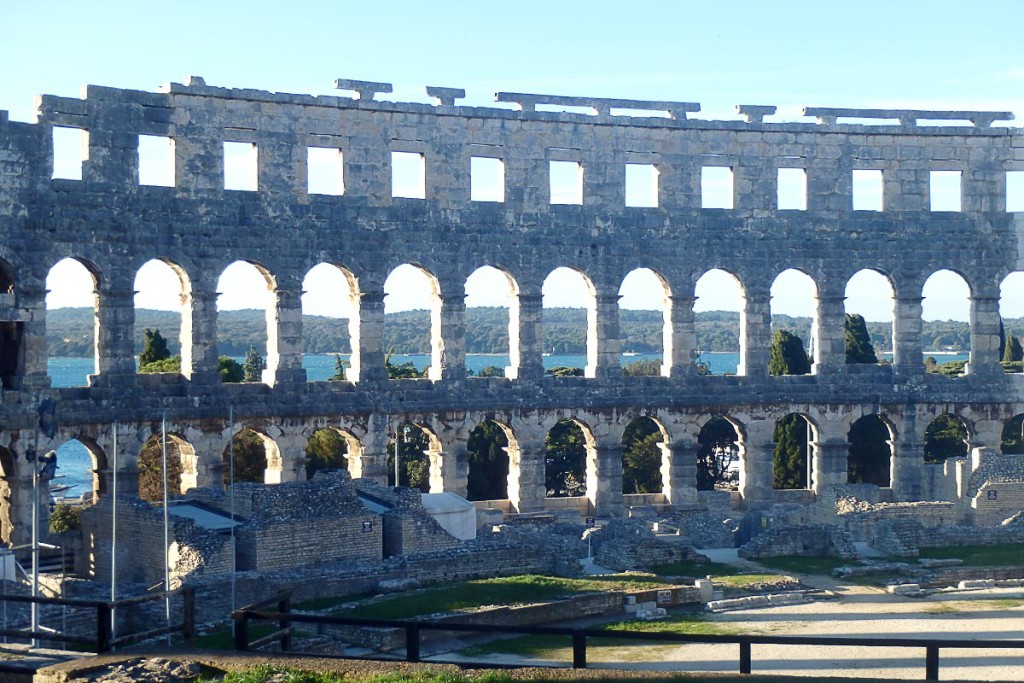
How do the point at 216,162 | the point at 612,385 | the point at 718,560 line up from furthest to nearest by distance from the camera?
the point at 612,385, the point at 216,162, the point at 718,560

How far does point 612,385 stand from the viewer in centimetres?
3862

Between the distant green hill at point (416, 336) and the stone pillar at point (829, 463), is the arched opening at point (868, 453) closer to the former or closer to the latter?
the stone pillar at point (829, 463)

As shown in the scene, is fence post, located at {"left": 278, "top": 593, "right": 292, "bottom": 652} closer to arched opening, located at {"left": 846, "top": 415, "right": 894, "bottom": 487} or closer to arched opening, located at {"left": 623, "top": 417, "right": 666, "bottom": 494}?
arched opening, located at {"left": 846, "top": 415, "right": 894, "bottom": 487}

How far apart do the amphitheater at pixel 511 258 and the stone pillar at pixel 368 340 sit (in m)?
0.07

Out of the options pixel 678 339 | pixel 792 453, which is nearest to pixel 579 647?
pixel 678 339

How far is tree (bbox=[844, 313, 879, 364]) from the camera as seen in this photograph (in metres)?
54.1

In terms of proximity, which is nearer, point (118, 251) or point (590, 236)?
point (118, 251)

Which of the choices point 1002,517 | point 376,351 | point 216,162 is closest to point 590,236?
point 376,351

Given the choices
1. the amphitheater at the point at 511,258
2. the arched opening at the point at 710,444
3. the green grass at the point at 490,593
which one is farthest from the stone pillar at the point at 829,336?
the arched opening at the point at 710,444

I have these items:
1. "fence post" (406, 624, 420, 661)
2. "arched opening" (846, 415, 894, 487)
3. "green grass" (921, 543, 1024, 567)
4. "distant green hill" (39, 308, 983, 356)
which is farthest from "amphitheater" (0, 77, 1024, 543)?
"distant green hill" (39, 308, 983, 356)

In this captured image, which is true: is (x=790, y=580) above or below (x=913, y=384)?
below

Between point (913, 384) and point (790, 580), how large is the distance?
12.6m

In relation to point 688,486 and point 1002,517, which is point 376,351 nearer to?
point 688,486

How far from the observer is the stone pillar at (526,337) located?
38.2 m
